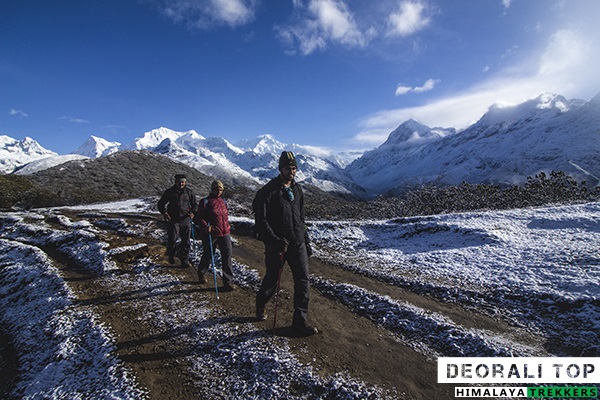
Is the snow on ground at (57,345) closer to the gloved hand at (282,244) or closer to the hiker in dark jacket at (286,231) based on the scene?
the hiker in dark jacket at (286,231)

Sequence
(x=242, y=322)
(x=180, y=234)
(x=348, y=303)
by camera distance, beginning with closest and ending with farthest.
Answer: (x=242, y=322) < (x=348, y=303) < (x=180, y=234)

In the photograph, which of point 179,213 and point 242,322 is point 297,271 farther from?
point 179,213

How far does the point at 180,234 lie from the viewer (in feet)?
45.1

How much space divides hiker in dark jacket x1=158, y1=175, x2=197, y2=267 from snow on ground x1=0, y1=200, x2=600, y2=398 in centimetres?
126

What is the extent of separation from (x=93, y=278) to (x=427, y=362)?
1203 centimetres

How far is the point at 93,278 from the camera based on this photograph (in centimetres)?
1218

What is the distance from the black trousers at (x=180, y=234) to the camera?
43.4 feet

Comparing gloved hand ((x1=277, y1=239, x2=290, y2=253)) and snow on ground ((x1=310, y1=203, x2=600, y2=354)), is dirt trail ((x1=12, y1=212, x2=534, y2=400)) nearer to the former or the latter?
snow on ground ((x1=310, y1=203, x2=600, y2=354))

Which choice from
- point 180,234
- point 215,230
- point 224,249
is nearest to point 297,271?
point 224,249

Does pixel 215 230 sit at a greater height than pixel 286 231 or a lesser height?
lesser

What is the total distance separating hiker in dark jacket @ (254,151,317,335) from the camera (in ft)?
24.2

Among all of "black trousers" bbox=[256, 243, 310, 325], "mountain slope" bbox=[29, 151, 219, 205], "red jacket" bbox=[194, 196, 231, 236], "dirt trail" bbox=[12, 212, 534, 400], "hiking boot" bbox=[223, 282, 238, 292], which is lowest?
"dirt trail" bbox=[12, 212, 534, 400]

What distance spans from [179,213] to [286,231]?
7315mm

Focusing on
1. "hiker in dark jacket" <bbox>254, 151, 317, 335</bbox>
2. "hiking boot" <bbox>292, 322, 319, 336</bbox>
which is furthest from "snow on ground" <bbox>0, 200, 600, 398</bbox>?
"hiker in dark jacket" <bbox>254, 151, 317, 335</bbox>
